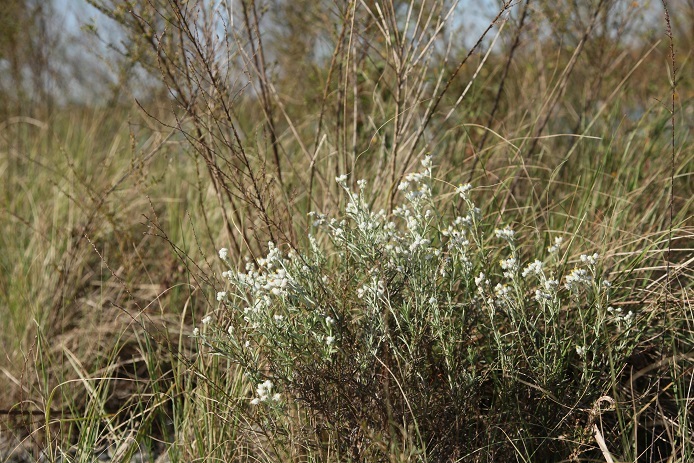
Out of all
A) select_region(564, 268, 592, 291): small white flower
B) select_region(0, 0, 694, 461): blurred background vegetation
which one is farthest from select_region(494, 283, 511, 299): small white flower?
select_region(0, 0, 694, 461): blurred background vegetation

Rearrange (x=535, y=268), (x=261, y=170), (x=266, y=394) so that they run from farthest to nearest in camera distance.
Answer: (x=261, y=170)
(x=535, y=268)
(x=266, y=394)

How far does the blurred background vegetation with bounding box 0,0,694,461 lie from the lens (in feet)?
8.25

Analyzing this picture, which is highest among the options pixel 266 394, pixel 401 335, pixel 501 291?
pixel 501 291

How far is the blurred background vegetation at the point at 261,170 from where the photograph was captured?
2514mm

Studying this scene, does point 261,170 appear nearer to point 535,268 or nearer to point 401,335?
point 401,335

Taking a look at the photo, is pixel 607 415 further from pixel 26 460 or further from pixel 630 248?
pixel 26 460

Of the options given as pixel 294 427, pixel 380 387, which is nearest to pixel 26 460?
pixel 294 427

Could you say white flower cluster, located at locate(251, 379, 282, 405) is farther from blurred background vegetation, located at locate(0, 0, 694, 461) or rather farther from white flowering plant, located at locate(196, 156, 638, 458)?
blurred background vegetation, located at locate(0, 0, 694, 461)

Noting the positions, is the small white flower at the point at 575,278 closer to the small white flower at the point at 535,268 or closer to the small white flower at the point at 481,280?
the small white flower at the point at 535,268

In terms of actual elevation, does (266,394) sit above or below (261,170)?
below

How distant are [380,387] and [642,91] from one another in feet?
11.2

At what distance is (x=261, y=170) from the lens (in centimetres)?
237

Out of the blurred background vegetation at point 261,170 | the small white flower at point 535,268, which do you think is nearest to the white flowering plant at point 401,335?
the small white flower at point 535,268

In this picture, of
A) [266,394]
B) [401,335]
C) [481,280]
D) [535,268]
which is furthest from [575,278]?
[266,394]
